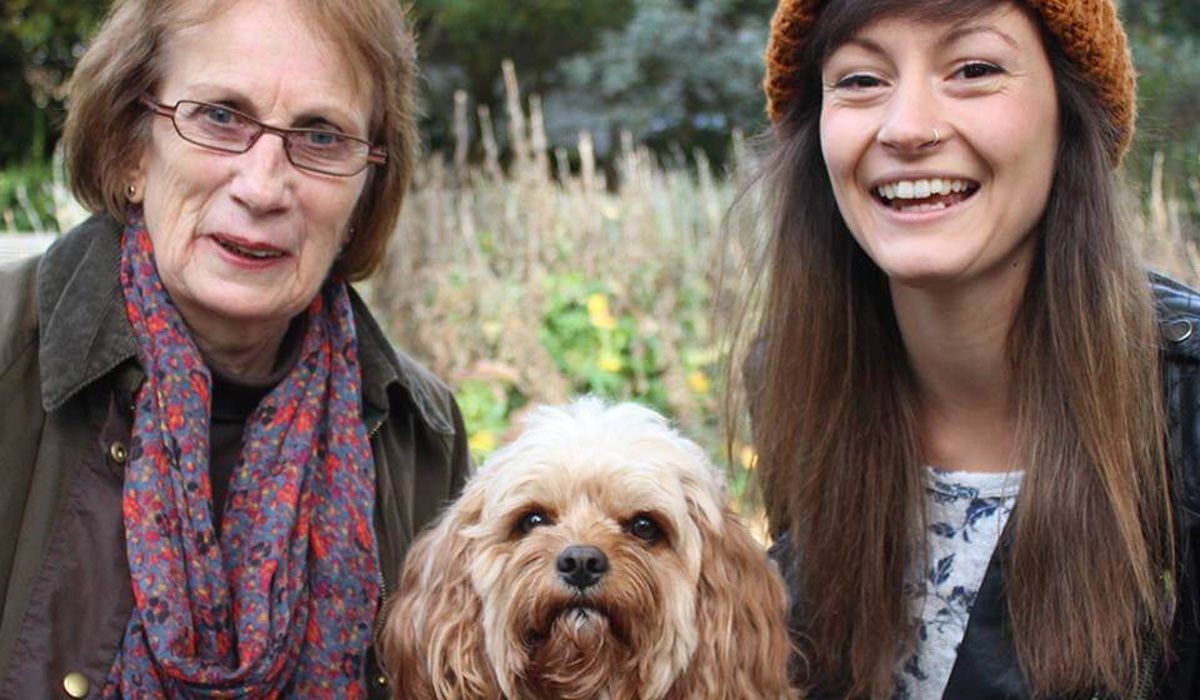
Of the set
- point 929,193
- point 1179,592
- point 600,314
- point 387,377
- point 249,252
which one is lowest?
point 1179,592

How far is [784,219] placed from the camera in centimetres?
364

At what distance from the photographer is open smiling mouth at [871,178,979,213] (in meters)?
3.16

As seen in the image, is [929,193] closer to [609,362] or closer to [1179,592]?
[1179,592]

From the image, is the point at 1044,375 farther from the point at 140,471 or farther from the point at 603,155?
the point at 603,155

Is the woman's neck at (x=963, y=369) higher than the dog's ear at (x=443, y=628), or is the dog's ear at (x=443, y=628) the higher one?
the woman's neck at (x=963, y=369)

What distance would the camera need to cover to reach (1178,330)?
3223 mm

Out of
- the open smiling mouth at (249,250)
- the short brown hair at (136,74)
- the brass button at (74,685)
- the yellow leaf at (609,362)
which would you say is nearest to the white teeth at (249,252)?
the open smiling mouth at (249,250)

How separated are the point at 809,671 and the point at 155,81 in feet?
6.81

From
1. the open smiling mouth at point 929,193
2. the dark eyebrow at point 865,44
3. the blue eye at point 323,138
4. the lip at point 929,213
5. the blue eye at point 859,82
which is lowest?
the lip at point 929,213

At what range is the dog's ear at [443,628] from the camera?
3.34 meters

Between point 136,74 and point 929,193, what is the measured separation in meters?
1.81

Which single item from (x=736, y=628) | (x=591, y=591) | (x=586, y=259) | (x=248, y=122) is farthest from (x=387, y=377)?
(x=586, y=259)

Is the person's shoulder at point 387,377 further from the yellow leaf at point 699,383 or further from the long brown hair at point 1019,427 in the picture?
the yellow leaf at point 699,383

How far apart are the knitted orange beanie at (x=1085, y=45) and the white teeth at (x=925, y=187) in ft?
1.12
